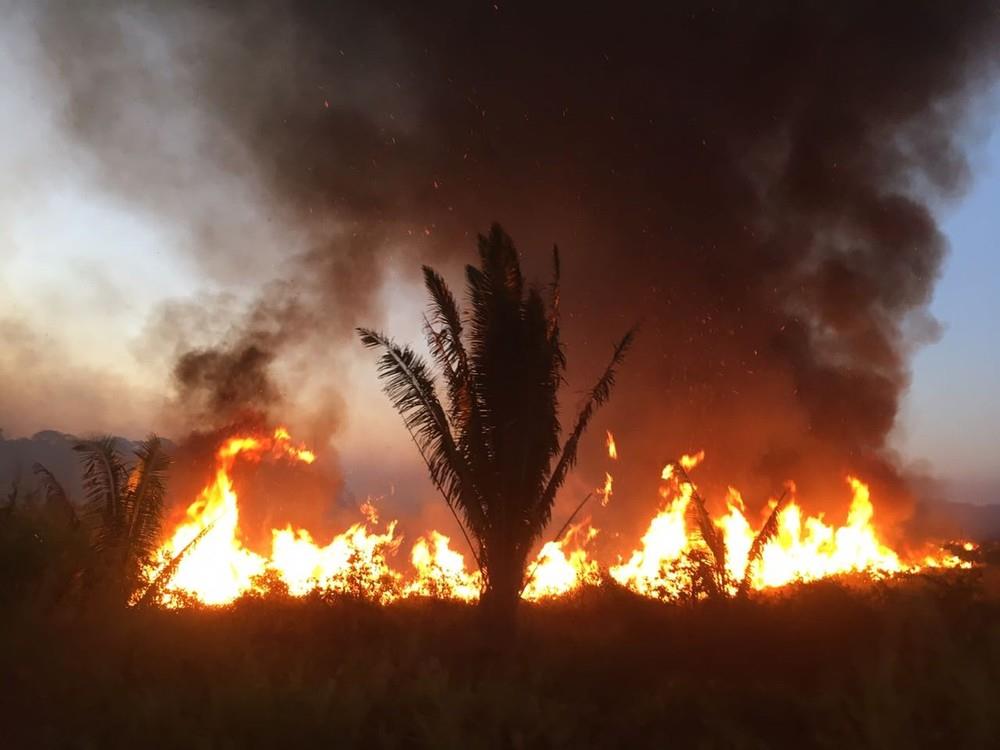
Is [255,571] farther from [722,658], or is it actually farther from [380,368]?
[722,658]

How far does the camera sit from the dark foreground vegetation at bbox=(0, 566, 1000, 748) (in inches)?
243

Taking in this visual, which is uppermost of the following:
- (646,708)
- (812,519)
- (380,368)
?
(812,519)

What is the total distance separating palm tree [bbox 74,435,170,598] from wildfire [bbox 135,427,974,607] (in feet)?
2.39

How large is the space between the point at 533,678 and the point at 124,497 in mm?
10255

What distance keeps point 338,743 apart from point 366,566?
9.49 metres

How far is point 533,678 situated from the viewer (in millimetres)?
8320

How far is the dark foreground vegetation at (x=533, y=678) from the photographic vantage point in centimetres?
618

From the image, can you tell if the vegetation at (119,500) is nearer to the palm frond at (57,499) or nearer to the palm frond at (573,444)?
the palm frond at (57,499)

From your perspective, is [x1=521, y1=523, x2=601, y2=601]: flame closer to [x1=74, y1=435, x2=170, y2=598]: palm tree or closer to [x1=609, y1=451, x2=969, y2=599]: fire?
[x1=609, y1=451, x2=969, y2=599]: fire

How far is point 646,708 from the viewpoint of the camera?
7.17 m

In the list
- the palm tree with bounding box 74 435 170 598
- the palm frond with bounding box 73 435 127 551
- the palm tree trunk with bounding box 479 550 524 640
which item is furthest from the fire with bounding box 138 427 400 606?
the palm tree trunk with bounding box 479 550 524 640

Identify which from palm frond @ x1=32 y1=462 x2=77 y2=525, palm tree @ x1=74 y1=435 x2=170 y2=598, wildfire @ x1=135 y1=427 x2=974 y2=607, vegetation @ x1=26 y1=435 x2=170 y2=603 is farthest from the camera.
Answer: wildfire @ x1=135 y1=427 x2=974 y2=607

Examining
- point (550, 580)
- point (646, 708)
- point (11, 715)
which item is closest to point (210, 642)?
point (11, 715)

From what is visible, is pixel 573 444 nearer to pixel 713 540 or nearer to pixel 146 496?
pixel 713 540
